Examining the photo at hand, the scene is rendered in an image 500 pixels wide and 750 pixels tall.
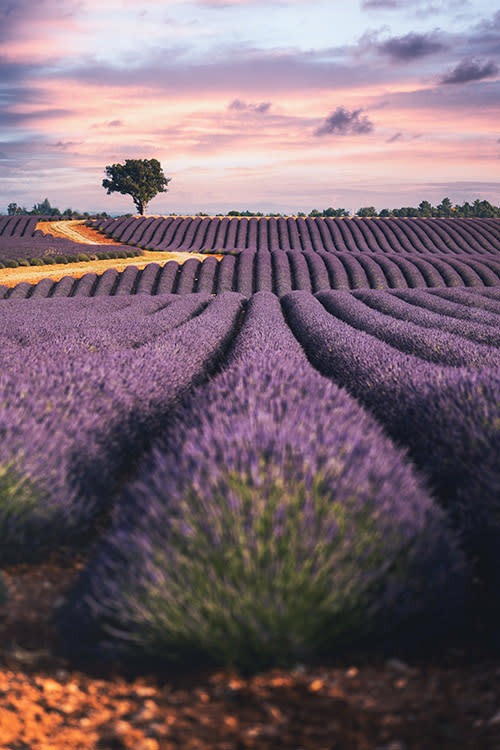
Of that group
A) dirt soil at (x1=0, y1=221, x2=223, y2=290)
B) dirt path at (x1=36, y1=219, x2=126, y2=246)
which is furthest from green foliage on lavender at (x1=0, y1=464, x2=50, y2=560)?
dirt path at (x1=36, y1=219, x2=126, y2=246)

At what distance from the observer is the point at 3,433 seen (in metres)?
3.17

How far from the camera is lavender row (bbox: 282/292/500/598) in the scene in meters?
2.81

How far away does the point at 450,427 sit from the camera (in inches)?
139

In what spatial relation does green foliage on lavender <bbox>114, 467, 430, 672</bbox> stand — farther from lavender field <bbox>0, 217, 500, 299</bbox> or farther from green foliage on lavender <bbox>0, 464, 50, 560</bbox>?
lavender field <bbox>0, 217, 500, 299</bbox>

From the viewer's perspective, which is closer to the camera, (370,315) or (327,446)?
(327,446)

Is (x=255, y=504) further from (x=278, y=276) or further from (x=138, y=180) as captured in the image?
(x=138, y=180)

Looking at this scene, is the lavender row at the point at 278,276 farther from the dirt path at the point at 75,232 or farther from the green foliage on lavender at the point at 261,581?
the green foliage on lavender at the point at 261,581

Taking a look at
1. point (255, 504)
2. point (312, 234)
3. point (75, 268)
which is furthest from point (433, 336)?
point (312, 234)

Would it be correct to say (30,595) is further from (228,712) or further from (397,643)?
(397,643)

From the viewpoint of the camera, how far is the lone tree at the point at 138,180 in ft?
212

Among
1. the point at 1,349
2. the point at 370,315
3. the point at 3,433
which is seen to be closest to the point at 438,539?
the point at 3,433

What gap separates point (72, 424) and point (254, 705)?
7.26 ft

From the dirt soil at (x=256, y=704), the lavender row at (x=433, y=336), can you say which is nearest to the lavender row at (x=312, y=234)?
the lavender row at (x=433, y=336)

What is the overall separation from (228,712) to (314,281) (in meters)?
27.9
